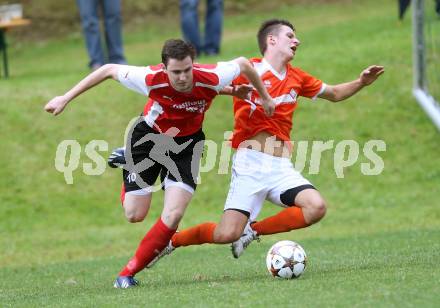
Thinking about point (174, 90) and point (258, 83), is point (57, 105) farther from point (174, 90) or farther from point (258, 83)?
point (258, 83)

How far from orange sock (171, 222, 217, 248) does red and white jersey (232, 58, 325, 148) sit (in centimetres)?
76

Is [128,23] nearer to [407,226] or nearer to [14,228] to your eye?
[14,228]

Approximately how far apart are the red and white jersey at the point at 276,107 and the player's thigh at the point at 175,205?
83 cm

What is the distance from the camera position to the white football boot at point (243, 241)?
9.10 metres

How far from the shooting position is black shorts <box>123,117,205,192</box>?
28.7 ft

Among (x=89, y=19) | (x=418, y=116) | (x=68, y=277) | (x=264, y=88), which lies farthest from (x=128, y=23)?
(x=264, y=88)

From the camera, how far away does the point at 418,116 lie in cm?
1720

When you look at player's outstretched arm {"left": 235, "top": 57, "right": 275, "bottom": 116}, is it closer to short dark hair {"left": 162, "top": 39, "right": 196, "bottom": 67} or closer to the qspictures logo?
short dark hair {"left": 162, "top": 39, "right": 196, "bottom": 67}

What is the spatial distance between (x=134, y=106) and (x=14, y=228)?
11.5 feet

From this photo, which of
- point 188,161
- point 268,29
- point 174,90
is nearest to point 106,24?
point 268,29

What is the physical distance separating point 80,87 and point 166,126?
89cm

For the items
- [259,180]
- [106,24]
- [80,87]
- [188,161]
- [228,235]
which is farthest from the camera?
[106,24]

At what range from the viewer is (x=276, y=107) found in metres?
9.09

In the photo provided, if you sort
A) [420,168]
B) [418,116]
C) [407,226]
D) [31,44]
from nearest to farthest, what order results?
[407,226], [420,168], [418,116], [31,44]
